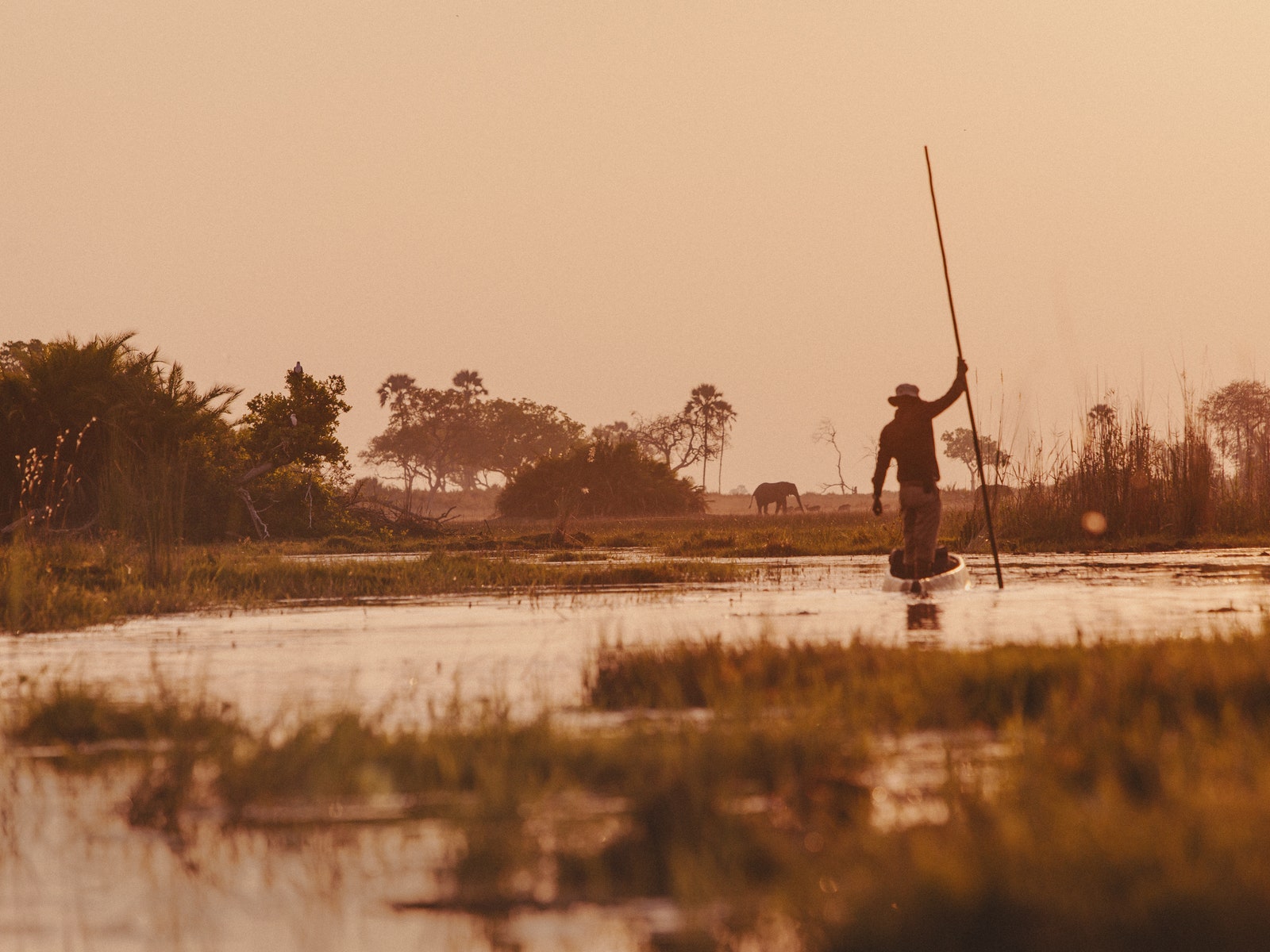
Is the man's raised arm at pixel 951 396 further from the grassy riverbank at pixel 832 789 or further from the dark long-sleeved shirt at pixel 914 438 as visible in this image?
the grassy riverbank at pixel 832 789

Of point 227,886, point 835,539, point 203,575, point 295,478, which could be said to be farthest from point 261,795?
point 295,478

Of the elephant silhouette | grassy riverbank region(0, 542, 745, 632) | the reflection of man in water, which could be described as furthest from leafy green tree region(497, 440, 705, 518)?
the reflection of man in water

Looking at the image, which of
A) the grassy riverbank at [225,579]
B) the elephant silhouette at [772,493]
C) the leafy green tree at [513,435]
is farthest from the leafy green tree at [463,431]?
the grassy riverbank at [225,579]

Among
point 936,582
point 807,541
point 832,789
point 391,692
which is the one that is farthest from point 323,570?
point 832,789

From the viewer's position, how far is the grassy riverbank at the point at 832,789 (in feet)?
10.6

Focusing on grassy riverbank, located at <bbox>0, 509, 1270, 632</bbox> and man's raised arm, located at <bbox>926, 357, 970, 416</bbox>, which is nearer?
grassy riverbank, located at <bbox>0, 509, 1270, 632</bbox>

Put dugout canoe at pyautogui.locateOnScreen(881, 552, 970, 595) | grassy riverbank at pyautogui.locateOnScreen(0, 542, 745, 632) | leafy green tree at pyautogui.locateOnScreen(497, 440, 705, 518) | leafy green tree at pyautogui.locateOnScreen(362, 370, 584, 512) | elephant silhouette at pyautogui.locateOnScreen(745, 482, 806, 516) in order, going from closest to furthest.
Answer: grassy riverbank at pyautogui.locateOnScreen(0, 542, 745, 632)
dugout canoe at pyautogui.locateOnScreen(881, 552, 970, 595)
leafy green tree at pyautogui.locateOnScreen(497, 440, 705, 518)
elephant silhouette at pyautogui.locateOnScreen(745, 482, 806, 516)
leafy green tree at pyautogui.locateOnScreen(362, 370, 584, 512)

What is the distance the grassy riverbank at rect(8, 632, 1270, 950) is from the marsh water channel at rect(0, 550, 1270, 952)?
4.4 inches

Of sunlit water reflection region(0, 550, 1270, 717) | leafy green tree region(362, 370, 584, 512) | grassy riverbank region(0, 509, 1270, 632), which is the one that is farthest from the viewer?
leafy green tree region(362, 370, 584, 512)

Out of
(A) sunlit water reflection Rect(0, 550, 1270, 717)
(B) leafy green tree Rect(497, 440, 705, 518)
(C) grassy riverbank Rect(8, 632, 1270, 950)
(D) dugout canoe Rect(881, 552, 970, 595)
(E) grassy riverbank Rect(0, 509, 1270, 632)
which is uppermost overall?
(B) leafy green tree Rect(497, 440, 705, 518)

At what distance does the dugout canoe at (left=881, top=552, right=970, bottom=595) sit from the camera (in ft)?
50.3

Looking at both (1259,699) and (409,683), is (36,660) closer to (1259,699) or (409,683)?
(409,683)

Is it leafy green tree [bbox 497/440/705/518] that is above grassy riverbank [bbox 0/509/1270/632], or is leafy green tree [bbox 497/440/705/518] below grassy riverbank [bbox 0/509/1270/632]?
above

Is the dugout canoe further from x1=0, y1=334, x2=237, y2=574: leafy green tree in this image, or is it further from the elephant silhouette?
the elephant silhouette
